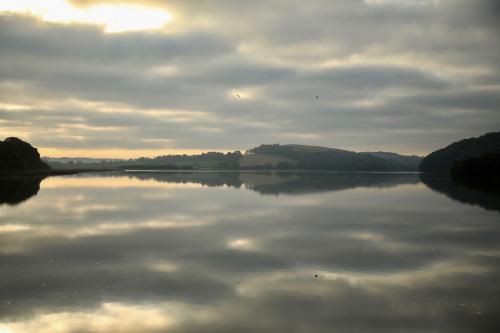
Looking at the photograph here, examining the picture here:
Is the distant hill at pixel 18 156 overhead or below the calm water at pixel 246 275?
overhead

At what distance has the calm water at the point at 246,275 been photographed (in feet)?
46.9

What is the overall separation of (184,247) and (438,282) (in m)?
14.3

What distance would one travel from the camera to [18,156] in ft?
547

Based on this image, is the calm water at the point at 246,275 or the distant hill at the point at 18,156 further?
the distant hill at the point at 18,156

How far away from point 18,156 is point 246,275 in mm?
171395

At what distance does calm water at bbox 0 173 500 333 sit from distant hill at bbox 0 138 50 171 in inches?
5309

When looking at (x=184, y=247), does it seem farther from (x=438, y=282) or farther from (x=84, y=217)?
(x=84, y=217)

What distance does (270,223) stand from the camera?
124ft

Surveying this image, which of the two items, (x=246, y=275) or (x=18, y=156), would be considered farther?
(x=18, y=156)

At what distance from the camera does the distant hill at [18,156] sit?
157000 millimetres

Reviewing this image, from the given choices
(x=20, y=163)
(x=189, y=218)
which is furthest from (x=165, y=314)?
(x=20, y=163)

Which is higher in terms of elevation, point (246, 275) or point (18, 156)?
point (18, 156)

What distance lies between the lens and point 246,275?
20.0m

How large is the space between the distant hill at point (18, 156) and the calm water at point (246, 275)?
13485 cm
